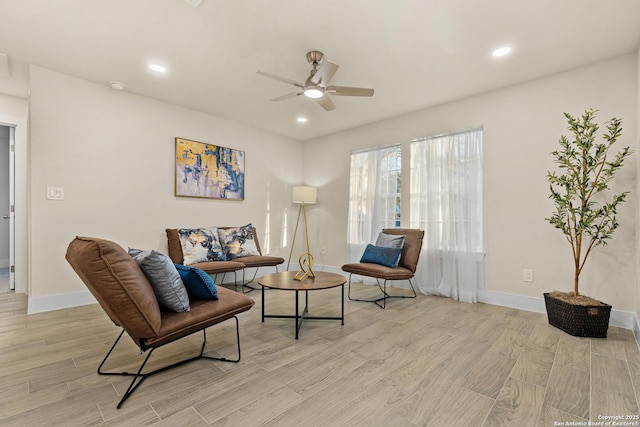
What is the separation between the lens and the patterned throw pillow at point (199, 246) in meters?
3.79

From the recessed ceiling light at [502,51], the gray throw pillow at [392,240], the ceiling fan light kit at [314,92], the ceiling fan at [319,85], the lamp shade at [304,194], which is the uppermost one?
the recessed ceiling light at [502,51]

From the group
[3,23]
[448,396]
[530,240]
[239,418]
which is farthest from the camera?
[530,240]

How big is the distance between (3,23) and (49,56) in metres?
0.50

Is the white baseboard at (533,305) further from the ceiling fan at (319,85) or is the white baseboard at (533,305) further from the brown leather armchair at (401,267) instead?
the ceiling fan at (319,85)

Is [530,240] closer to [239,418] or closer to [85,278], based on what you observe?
[239,418]

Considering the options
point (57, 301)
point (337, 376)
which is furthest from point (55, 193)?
point (337, 376)

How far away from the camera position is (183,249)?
3.81m

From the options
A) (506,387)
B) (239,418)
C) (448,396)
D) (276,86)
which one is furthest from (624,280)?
(276,86)

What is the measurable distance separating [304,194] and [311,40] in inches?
114

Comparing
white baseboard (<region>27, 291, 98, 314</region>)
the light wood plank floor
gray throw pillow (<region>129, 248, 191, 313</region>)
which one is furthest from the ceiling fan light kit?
white baseboard (<region>27, 291, 98, 314</region>)

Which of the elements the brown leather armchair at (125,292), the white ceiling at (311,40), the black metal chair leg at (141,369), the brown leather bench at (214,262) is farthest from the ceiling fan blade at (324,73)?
the brown leather bench at (214,262)

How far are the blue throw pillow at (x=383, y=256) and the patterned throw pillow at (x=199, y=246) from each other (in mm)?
1949

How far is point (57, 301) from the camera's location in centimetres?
321

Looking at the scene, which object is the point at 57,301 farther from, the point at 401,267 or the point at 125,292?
the point at 401,267
